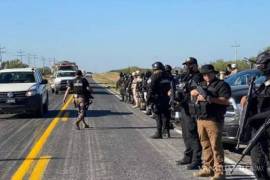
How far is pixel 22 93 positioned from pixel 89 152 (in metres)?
9.25

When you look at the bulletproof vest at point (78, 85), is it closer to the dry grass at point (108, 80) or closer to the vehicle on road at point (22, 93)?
the vehicle on road at point (22, 93)

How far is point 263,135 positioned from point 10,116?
53.1ft

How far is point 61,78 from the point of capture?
4497 centimetres

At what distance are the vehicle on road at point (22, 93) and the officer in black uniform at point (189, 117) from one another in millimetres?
10837

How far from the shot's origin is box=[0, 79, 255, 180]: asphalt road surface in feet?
30.3

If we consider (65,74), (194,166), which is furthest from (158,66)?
(65,74)

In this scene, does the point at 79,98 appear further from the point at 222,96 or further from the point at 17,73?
the point at 222,96

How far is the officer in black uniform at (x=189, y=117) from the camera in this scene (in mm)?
9539

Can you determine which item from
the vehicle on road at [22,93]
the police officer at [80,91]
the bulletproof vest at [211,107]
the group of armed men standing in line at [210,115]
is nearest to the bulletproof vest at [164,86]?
the group of armed men standing in line at [210,115]

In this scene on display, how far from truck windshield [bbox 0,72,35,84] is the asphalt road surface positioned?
9.57 feet

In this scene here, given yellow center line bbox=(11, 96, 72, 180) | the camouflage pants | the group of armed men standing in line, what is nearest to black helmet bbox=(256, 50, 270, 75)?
the group of armed men standing in line

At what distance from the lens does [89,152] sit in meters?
11.7

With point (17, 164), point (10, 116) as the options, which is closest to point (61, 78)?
→ point (10, 116)

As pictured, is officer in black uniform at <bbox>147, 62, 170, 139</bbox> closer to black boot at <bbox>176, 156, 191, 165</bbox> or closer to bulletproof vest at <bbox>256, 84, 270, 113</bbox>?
black boot at <bbox>176, 156, 191, 165</bbox>
